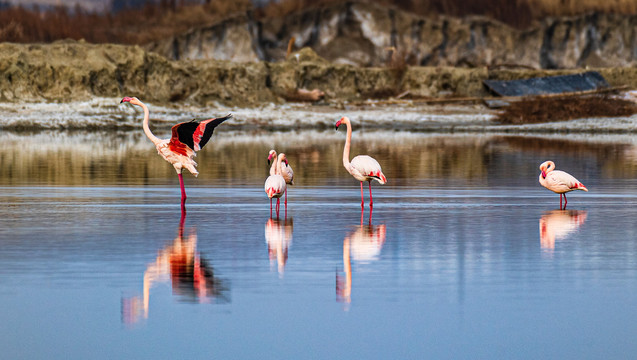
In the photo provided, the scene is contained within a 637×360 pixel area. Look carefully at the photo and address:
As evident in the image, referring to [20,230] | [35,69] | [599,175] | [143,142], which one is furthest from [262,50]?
[20,230]

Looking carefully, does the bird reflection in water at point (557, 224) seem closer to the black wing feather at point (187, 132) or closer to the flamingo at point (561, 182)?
the flamingo at point (561, 182)

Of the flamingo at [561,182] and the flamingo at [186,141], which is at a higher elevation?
the flamingo at [186,141]

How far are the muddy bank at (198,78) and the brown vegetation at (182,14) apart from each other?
16.8 metres

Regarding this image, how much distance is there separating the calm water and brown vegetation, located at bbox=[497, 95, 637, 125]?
97.0 feet

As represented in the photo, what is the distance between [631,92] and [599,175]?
124 ft

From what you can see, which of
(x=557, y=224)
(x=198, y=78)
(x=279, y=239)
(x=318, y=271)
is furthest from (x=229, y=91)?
(x=318, y=271)

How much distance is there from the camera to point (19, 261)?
27.5 ft

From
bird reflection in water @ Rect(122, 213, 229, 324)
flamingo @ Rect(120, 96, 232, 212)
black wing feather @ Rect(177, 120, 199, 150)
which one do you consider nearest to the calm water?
bird reflection in water @ Rect(122, 213, 229, 324)

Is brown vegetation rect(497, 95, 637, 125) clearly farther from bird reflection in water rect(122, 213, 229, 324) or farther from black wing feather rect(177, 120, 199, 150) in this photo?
bird reflection in water rect(122, 213, 229, 324)

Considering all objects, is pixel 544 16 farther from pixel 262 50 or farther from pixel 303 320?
pixel 303 320

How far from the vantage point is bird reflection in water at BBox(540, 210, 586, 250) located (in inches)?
383

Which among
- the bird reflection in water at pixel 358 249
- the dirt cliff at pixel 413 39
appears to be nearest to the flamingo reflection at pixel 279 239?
the bird reflection in water at pixel 358 249

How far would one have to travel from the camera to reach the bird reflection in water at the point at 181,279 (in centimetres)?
658

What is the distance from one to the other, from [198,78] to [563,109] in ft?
67.2
